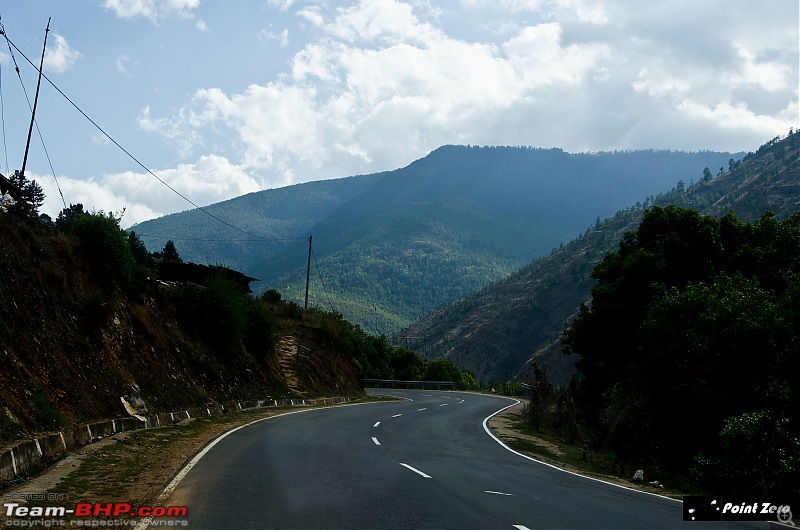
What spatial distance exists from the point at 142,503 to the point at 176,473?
2.70 meters

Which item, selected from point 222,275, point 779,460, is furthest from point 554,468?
point 222,275

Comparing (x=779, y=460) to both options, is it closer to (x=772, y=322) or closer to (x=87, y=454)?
(x=772, y=322)

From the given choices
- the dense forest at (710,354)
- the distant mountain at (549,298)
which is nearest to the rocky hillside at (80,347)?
the dense forest at (710,354)

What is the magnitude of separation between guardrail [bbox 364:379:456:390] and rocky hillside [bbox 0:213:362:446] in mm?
46197

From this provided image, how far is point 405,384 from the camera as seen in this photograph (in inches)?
3285

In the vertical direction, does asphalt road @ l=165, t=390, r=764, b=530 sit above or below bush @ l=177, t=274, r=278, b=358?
below

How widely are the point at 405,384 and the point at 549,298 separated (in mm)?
88859

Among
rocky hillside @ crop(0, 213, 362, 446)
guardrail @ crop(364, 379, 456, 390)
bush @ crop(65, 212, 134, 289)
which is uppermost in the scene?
bush @ crop(65, 212, 134, 289)

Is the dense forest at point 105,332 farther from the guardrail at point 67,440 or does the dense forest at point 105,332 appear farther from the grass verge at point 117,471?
the grass verge at point 117,471

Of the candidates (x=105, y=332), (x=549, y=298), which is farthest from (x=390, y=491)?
(x=549, y=298)

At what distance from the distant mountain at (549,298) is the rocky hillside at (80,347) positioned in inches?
4091

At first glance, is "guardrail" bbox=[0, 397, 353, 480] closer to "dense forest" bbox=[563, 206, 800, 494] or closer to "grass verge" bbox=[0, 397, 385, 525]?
"grass verge" bbox=[0, 397, 385, 525]

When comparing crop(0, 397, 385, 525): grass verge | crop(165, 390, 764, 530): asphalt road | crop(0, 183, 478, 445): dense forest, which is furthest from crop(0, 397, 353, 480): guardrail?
crop(165, 390, 764, 530): asphalt road

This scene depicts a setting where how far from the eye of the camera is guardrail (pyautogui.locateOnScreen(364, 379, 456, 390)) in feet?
259
